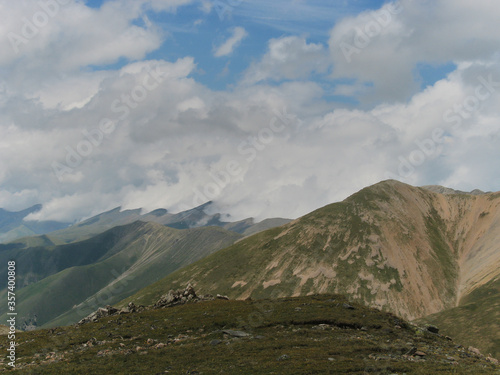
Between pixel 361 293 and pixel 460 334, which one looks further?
pixel 361 293

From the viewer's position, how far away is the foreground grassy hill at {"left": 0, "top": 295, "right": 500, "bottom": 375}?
39.8 metres

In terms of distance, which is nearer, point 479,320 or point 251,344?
point 251,344

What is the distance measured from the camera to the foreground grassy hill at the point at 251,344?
131 ft

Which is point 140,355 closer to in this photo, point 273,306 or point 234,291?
point 273,306

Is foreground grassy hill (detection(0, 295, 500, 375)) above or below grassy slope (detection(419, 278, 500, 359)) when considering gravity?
above

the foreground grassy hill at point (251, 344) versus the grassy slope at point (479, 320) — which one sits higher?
the foreground grassy hill at point (251, 344)

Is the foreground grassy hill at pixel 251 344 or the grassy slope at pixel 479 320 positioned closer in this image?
the foreground grassy hill at pixel 251 344

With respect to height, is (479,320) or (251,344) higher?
(251,344)

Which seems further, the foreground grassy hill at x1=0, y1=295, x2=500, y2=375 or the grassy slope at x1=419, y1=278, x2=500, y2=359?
the grassy slope at x1=419, y1=278, x2=500, y2=359

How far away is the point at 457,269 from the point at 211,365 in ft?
635

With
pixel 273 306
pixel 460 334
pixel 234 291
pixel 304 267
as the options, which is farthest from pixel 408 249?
pixel 273 306

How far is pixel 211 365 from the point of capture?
41156 mm

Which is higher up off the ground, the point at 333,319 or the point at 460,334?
the point at 333,319

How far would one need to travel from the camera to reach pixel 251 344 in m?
48.7
